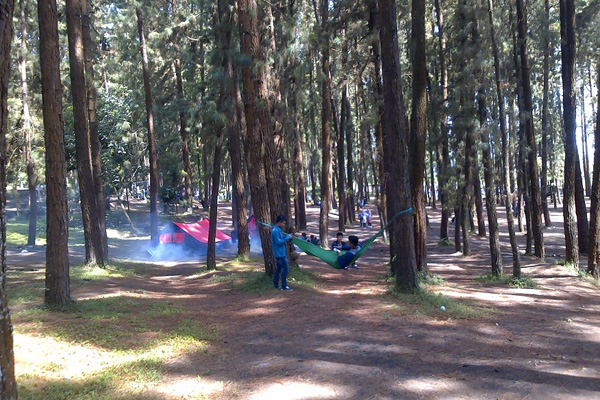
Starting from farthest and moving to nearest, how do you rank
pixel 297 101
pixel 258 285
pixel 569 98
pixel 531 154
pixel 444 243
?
pixel 444 243 < pixel 297 101 < pixel 531 154 < pixel 569 98 < pixel 258 285

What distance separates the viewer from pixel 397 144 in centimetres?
961

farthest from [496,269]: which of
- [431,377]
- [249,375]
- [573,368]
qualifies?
[249,375]

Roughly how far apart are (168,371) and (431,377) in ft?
10.0

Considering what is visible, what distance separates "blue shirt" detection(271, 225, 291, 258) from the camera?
397 inches

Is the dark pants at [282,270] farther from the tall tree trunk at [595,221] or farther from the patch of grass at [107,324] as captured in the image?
the tall tree trunk at [595,221]

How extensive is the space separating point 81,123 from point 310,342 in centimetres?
993

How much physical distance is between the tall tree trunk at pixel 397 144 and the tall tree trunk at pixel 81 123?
8352 millimetres

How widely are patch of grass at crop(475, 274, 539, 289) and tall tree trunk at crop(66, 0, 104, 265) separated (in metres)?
11.4

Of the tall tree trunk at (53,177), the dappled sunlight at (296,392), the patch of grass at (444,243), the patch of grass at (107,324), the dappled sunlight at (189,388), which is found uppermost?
the tall tree trunk at (53,177)

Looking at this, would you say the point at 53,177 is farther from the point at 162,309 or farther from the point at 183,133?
the point at 183,133

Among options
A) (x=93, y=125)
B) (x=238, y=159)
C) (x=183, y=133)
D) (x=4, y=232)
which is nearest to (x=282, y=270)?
(x=4, y=232)

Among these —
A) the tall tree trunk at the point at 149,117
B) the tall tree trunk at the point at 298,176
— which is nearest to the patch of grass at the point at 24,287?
the tall tree trunk at the point at 149,117

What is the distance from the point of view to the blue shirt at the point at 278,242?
10.1m

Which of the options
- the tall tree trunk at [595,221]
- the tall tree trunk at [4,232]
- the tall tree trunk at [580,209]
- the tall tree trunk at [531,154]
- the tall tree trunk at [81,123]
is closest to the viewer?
the tall tree trunk at [4,232]
